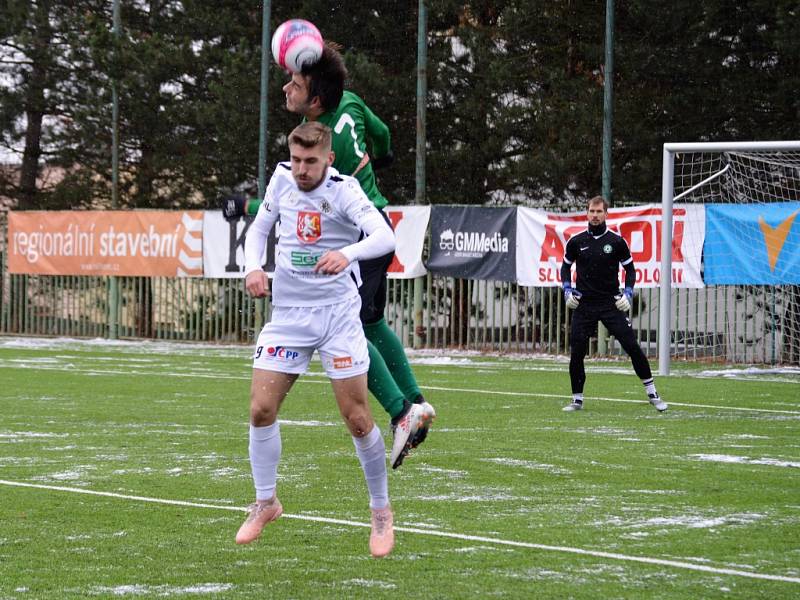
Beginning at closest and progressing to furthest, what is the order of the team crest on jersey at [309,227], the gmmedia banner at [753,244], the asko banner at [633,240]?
1. the team crest on jersey at [309,227]
2. the gmmedia banner at [753,244]
3. the asko banner at [633,240]

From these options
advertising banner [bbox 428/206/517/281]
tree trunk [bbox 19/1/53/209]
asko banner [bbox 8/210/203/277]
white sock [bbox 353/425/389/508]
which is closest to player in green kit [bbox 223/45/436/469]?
white sock [bbox 353/425/389/508]

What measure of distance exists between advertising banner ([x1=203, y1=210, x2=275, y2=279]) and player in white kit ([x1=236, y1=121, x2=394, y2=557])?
66.5 ft

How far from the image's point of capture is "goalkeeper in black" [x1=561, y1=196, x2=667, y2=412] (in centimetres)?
1441

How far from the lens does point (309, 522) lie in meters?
7.36

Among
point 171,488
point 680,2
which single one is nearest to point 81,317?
point 680,2

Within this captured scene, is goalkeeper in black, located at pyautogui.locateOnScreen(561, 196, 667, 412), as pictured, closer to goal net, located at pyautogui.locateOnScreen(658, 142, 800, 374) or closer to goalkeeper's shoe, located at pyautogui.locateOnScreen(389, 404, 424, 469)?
goal net, located at pyautogui.locateOnScreen(658, 142, 800, 374)

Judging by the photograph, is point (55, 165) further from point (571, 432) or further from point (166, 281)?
point (571, 432)

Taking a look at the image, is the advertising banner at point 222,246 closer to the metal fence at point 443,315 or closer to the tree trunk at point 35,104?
the metal fence at point 443,315

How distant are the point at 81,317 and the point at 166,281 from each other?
7.61ft

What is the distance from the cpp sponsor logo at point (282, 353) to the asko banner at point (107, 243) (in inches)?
831

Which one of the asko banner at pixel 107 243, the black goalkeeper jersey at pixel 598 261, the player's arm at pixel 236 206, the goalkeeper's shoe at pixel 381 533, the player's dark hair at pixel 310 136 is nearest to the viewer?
the goalkeeper's shoe at pixel 381 533

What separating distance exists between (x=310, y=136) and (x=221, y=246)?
20929mm

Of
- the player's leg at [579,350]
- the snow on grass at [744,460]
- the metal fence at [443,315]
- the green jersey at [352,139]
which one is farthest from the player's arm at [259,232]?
the metal fence at [443,315]

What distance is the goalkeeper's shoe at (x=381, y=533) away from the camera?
6.34 m
